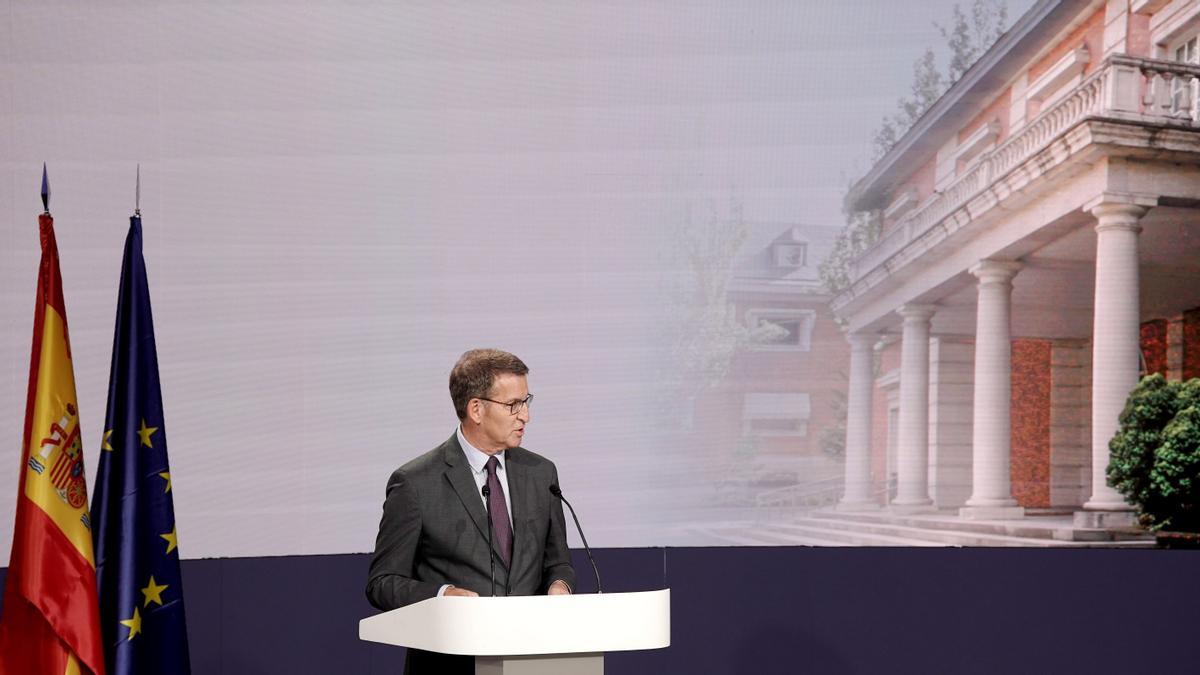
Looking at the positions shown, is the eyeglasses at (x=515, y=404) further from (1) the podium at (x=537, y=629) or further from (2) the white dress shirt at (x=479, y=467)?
(1) the podium at (x=537, y=629)

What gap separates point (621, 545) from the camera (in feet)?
16.4

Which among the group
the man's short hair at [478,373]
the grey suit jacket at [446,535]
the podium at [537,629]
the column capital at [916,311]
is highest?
the column capital at [916,311]

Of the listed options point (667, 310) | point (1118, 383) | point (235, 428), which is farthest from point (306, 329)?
point (1118, 383)

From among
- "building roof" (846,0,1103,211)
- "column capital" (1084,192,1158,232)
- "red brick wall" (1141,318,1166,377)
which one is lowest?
"red brick wall" (1141,318,1166,377)

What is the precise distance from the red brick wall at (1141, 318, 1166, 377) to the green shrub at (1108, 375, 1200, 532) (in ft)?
0.17

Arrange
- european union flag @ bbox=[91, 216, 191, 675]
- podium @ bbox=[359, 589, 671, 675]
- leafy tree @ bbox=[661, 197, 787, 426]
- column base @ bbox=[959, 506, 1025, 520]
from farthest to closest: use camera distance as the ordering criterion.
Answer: column base @ bbox=[959, 506, 1025, 520] < leafy tree @ bbox=[661, 197, 787, 426] < european union flag @ bbox=[91, 216, 191, 675] < podium @ bbox=[359, 589, 671, 675]

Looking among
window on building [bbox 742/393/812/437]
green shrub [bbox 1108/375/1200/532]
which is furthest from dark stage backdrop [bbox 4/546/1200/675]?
window on building [bbox 742/393/812/437]

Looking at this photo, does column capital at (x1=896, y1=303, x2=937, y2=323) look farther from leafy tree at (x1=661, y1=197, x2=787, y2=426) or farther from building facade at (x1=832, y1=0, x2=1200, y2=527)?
leafy tree at (x1=661, y1=197, x2=787, y2=426)

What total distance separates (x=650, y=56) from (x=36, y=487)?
2.96m

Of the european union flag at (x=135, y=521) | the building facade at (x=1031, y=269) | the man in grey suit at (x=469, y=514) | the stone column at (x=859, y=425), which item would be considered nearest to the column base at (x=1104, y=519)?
the building facade at (x=1031, y=269)

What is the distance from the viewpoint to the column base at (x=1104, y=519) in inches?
210

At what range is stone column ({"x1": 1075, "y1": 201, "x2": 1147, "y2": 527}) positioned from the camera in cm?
543

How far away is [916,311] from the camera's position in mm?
5527

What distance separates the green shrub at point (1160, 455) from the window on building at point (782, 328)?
143cm
